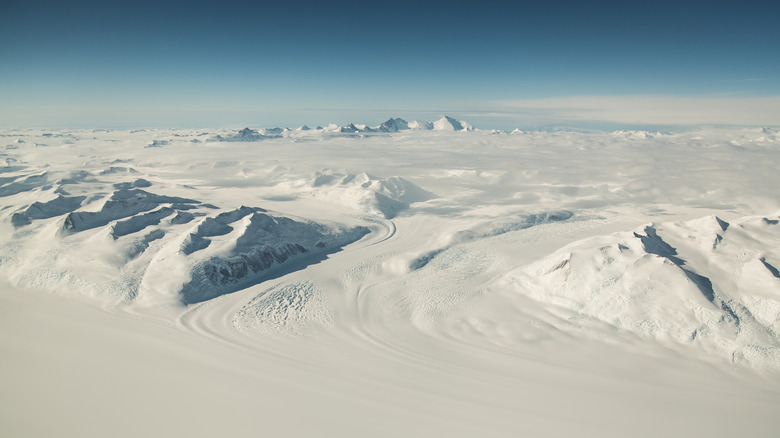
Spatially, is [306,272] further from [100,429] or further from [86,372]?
[100,429]

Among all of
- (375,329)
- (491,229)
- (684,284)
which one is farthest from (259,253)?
(684,284)

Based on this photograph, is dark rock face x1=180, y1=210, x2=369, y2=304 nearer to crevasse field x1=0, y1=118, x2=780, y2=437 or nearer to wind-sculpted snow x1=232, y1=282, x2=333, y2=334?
crevasse field x1=0, y1=118, x2=780, y2=437

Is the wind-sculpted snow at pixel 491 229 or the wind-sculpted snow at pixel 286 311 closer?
the wind-sculpted snow at pixel 286 311

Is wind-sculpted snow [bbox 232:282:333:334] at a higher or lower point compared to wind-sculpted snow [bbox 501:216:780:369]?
lower

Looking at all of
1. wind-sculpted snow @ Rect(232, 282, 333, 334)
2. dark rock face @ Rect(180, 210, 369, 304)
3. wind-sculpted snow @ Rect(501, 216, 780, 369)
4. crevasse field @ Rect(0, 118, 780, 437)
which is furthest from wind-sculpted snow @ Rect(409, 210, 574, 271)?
dark rock face @ Rect(180, 210, 369, 304)

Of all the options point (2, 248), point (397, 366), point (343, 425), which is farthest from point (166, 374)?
point (2, 248)

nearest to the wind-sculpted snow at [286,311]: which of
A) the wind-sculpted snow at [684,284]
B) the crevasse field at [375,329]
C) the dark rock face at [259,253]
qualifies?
the crevasse field at [375,329]

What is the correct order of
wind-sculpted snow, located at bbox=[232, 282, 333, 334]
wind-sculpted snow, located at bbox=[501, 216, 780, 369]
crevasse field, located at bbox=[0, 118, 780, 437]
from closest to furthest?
crevasse field, located at bbox=[0, 118, 780, 437] → wind-sculpted snow, located at bbox=[501, 216, 780, 369] → wind-sculpted snow, located at bbox=[232, 282, 333, 334]

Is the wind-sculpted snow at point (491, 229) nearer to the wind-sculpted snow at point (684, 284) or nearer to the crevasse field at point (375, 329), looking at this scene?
the crevasse field at point (375, 329)

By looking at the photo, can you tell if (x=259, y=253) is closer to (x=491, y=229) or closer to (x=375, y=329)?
(x=375, y=329)
